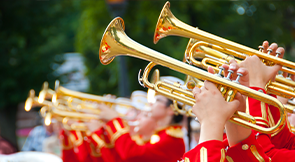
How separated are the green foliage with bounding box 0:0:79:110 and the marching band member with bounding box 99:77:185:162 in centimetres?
765

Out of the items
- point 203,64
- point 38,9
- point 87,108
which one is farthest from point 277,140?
point 38,9

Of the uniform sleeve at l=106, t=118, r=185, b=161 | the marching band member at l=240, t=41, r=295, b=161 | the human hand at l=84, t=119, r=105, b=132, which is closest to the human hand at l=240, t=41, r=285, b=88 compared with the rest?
the marching band member at l=240, t=41, r=295, b=161

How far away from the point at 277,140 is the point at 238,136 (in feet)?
1.76

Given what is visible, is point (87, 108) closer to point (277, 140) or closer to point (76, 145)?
point (76, 145)

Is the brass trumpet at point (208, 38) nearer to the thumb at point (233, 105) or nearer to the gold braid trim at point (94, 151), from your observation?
the thumb at point (233, 105)

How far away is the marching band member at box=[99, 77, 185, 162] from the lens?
3.42m

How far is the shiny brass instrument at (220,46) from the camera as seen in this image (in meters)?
2.00

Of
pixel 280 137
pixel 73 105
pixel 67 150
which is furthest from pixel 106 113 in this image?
pixel 280 137

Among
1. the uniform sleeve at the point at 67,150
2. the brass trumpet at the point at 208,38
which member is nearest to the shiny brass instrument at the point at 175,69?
the brass trumpet at the point at 208,38

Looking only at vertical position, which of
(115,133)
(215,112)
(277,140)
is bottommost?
(115,133)

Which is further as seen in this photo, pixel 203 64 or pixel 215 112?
pixel 203 64

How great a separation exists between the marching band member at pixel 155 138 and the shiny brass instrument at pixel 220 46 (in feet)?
4.76

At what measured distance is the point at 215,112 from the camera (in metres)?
1.38

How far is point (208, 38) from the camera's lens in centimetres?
210
